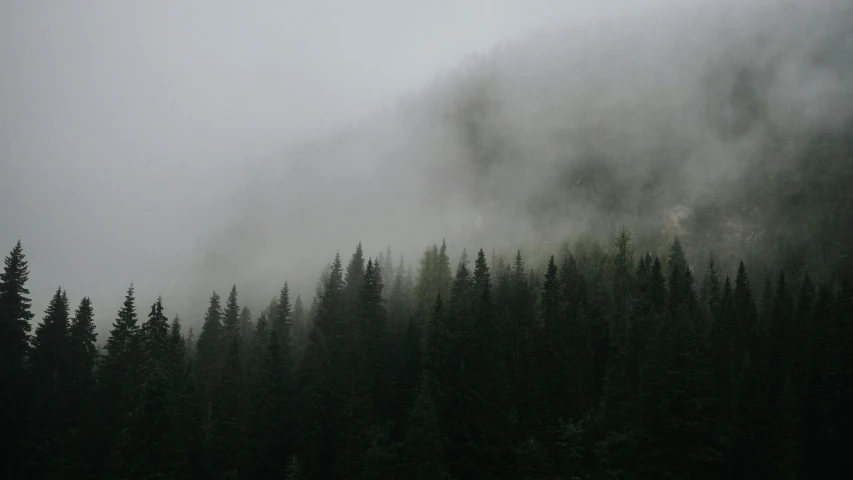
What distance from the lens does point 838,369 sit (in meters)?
75.1

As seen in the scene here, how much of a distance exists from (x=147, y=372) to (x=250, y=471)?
15.2 metres

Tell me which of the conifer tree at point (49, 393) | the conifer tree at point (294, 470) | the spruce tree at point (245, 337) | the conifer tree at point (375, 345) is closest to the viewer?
the conifer tree at point (294, 470)

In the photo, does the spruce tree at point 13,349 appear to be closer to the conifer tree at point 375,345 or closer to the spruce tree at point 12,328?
the spruce tree at point 12,328

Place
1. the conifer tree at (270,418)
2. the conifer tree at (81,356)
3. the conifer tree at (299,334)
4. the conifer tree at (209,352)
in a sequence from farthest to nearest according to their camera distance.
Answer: the conifer tree at (299,334), the conifer tree at (209,352), the conifer tree at (270,418), the conifer tree at (81,356)

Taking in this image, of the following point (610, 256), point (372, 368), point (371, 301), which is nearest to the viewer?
point (372, 368)

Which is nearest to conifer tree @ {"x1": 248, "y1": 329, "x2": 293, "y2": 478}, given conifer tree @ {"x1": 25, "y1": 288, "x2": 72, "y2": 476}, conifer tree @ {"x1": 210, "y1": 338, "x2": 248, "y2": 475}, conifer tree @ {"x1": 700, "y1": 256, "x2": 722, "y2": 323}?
conifer tree @ {"x1": 210, "y1": 338, "x2": 248, "y2": 475}

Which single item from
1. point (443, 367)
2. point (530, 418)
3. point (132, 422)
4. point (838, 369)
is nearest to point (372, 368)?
point (443, 367)

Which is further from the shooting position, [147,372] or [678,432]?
[147,372]

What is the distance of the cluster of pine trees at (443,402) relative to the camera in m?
56.3

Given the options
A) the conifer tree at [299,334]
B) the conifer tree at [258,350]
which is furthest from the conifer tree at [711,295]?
the conifer tree at [258,350]

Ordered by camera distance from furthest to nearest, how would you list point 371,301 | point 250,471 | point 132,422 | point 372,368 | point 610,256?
point 610,256, point 371,301, point 372,368, point 250,471, point 132,422

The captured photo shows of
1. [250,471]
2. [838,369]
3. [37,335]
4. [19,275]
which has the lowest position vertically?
[250,471]

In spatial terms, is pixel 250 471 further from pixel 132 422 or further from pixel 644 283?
pixel 644 283

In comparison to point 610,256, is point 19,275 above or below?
below
